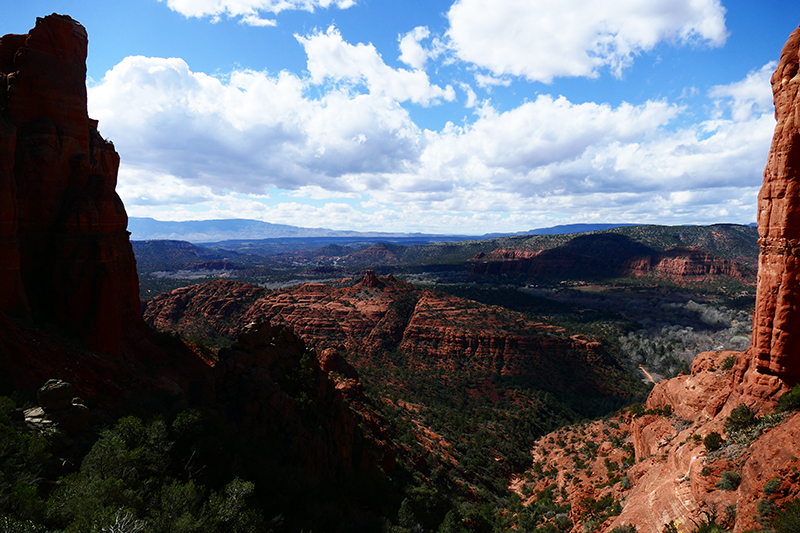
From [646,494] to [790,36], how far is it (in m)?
25.3

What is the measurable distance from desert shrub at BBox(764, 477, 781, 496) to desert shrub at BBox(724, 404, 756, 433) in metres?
4.12

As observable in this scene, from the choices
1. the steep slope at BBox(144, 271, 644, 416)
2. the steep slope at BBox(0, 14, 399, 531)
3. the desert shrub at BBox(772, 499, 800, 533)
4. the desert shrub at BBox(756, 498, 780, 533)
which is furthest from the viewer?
the steep slope at BBox(144, 271, 644, 416)

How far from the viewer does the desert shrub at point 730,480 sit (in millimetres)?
15992

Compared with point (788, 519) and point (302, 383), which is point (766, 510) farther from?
point (302, 383)

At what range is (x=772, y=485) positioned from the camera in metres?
14.4

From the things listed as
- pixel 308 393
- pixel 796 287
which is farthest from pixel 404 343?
pixel 796 287

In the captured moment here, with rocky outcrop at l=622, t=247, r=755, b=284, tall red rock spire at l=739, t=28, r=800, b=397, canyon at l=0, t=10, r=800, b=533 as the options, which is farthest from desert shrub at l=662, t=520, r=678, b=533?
rocky outcrop at l=622, t=247, r=755, b=284

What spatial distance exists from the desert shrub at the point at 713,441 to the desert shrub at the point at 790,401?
299 cm

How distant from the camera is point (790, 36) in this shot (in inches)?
675

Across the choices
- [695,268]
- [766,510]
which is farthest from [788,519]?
[695,268]

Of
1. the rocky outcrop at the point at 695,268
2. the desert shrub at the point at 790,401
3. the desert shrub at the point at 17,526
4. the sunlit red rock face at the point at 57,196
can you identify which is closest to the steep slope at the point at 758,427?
the desert shrub at the point at 790,401

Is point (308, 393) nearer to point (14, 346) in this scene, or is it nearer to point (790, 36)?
point (14, 346)

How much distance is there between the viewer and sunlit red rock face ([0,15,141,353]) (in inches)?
840

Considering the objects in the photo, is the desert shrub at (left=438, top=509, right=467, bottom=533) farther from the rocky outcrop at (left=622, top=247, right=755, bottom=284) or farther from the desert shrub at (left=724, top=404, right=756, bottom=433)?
the rocky outcrop at (left=622, top=247, right=755, bottom=284)
